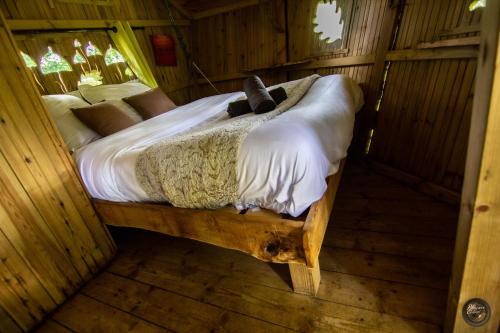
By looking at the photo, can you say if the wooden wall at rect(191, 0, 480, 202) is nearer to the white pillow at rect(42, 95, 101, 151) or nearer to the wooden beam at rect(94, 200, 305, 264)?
the wooden beam at rect(94, 200, 305, 264)

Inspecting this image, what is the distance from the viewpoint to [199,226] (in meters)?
1.26

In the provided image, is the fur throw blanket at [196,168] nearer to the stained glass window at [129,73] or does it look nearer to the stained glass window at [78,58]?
the stained glass window at [78,58]

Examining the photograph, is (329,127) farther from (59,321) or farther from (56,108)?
(56,108)

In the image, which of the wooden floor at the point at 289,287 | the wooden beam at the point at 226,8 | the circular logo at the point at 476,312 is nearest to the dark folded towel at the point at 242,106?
the wooden floor at the point at 289,287

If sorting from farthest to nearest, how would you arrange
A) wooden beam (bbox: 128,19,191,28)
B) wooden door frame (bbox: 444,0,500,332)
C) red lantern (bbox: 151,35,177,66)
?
red lantern (bbox: 151,35,177,66), wooden beam (bbox: 128,19,191,28), wooden door frame (bbox: 444,0,500,332)

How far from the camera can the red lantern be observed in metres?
3.36

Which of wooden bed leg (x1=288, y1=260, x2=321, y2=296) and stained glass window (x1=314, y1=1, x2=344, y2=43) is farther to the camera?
stained glass window (x1=314, y1=1, x2=344, y2=43)

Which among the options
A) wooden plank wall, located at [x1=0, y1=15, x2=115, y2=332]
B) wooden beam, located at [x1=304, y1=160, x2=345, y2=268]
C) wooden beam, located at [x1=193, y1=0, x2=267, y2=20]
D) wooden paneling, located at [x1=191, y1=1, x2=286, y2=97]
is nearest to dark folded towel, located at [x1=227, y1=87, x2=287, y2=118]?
wooden beam, located at [x1=304, y1=160, x2=345, y2=268]

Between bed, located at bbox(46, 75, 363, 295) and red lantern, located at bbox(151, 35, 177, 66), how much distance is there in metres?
2.32

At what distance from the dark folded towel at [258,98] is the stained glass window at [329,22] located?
5.30ft

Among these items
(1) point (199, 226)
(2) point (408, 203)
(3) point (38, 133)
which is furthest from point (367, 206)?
(3) point (38, 133)

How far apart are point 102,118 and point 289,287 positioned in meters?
1.85

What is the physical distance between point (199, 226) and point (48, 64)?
223 cm

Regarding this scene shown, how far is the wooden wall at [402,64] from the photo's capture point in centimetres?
159
